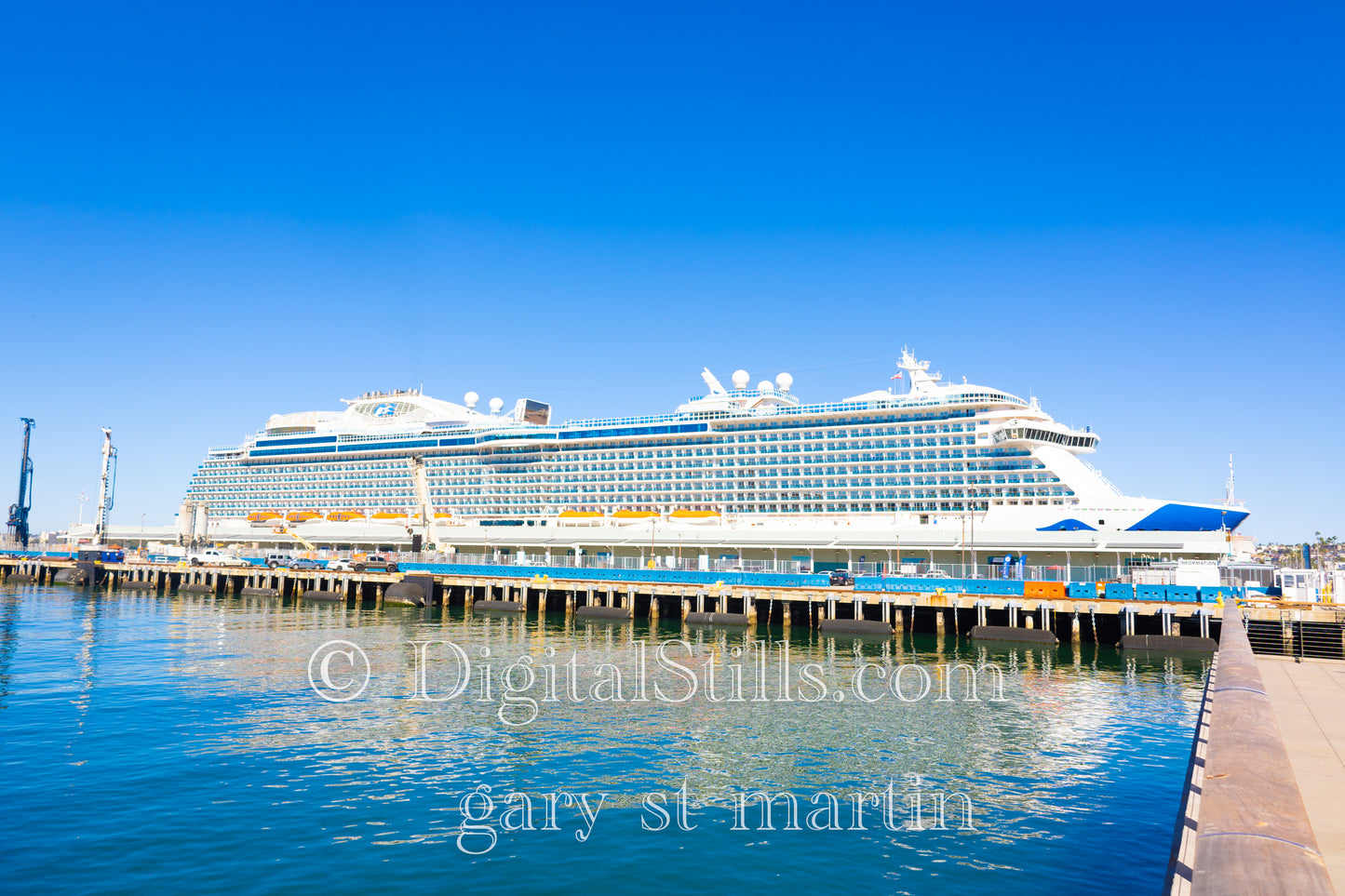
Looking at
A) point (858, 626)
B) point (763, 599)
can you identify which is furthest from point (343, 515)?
point (858, 626)

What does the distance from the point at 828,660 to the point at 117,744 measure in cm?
2783

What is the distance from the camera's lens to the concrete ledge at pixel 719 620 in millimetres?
55969

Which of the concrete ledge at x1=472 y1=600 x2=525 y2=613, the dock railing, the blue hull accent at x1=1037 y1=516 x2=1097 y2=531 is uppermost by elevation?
the blue hull accent at x1=1037 y1=516 x2=1097 y2=531

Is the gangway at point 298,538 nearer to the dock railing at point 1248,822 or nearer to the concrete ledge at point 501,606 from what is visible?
the concrete ledge at point 501,606

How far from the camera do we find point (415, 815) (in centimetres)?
1695

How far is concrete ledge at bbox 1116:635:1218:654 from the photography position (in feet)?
145

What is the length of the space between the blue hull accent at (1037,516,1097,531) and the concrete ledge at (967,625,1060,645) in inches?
598

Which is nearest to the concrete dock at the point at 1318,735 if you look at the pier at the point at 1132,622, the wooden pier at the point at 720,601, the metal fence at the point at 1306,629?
the pier at the point at 1132,622

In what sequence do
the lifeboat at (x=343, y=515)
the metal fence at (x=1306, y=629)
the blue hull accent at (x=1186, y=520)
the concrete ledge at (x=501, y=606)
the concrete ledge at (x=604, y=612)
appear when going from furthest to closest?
the lifeboat at (x=343, y=515)
the concrete ledge at (x=501, y=606)
the concrete ledge at (x=604, y=612)
the blue hull accent at (x=1186, y=520)
the metal fence at (x=1306, y=629)

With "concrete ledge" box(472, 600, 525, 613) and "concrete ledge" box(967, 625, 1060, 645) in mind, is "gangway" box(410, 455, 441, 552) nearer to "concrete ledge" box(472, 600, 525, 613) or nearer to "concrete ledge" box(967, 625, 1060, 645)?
"concrete ledge" box(472, 600, 525, 613)

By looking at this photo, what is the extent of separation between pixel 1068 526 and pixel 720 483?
101 feet

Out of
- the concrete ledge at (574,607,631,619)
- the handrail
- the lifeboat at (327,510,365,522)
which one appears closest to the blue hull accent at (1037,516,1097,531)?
the concrete ledge at (574,607,631,619)

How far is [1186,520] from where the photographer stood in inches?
2312

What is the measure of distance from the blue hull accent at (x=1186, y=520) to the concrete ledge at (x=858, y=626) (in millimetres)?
22564
